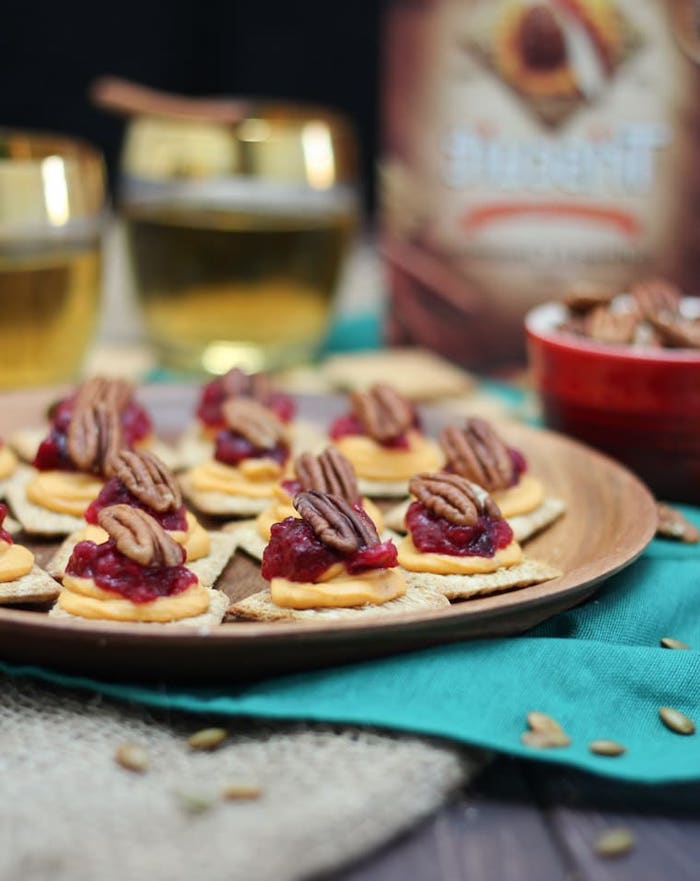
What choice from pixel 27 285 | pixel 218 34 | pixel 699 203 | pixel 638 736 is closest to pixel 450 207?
pixel 699 203

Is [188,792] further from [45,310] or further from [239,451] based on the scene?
[45,310]

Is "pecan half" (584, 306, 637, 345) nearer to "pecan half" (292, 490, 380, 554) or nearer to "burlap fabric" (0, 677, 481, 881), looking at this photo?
"pecan half" (292, 490, 380, 554)

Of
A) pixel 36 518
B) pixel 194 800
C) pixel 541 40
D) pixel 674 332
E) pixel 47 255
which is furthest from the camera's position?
pixel 541 40

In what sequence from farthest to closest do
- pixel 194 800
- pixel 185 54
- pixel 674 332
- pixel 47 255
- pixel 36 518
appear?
1. pixel 185 54
2. pixel 47 255
3. pixel 674 332
4. pixel 36 518
5. pixel 194 800

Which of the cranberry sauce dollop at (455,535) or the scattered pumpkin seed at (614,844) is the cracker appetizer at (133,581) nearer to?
the cranberry sauce dollop at (455,535)

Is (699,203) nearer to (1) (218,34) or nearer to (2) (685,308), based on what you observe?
(2) (685,308)

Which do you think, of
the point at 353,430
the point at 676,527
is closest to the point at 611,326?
the point at 676,527
